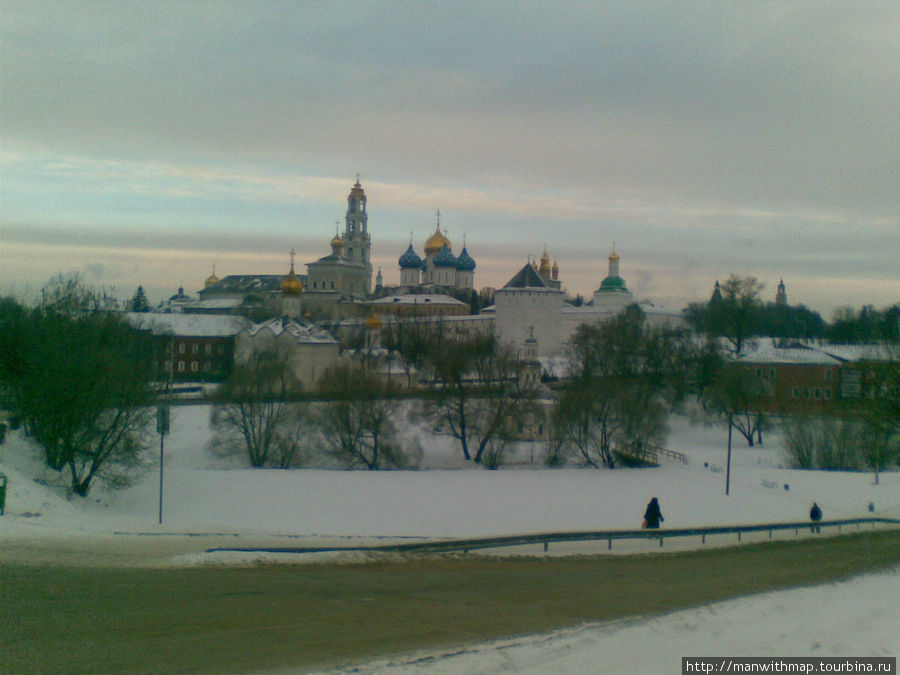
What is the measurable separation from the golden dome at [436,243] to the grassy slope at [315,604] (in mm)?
94167

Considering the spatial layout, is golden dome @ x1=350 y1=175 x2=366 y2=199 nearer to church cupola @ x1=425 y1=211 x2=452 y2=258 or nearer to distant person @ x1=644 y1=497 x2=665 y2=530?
church cupola @ x1=425 y1=211 x2=452 y2=258

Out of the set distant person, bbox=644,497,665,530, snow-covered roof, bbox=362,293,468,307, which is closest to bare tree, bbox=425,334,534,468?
distant person, bbox=644,497,665,530

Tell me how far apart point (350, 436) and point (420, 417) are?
3644mm

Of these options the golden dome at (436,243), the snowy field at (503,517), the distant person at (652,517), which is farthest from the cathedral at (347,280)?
the distant person at (652,517)

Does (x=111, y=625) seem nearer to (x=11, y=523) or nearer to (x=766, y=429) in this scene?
(x=11, y=523)

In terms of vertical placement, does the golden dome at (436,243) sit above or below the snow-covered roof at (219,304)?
above

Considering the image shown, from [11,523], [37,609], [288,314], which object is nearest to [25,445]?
[11,523]

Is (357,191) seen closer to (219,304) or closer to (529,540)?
(219,304)

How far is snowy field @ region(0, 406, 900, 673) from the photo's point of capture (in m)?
7.10

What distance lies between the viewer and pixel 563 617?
8078 mm

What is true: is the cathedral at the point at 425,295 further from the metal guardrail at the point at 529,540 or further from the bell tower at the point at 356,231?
the metal guardrail at the point at 529,540

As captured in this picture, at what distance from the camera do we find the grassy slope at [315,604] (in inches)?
255

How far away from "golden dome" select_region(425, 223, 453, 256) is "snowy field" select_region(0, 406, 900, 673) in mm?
72943

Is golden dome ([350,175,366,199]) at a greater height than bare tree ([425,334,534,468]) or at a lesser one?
greater
